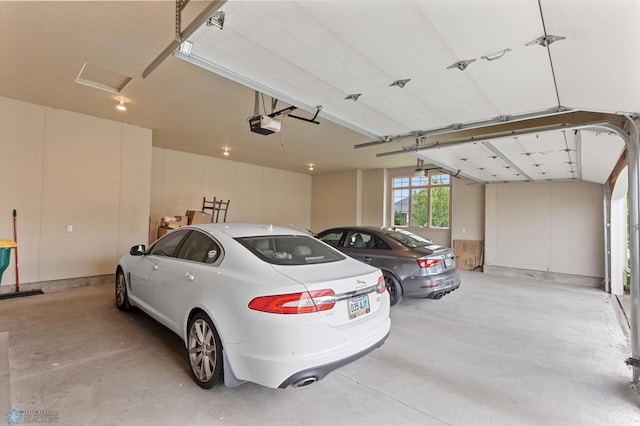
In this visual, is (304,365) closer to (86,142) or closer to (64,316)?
(64,316)

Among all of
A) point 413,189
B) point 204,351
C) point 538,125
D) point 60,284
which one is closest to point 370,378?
point 204,351

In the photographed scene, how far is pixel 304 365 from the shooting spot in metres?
1.85

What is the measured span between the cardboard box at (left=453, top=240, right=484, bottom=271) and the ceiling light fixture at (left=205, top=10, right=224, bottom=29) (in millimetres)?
8835

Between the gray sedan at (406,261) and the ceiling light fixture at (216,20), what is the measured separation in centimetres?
361

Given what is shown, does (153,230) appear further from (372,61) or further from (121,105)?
(372,61)

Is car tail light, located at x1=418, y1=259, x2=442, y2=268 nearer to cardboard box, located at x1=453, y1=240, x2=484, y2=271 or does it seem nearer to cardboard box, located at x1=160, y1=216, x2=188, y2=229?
cardboard box, located at x1=453, y1=240, x2=484, y2=271

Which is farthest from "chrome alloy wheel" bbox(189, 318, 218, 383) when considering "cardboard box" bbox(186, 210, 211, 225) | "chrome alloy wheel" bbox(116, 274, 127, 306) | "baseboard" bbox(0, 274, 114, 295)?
"cardboard box" bbox(186, 210, 211, 225)

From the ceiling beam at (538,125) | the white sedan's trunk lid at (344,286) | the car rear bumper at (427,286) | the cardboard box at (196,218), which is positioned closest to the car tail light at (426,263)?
Result: the car rear bumper at (427,286)

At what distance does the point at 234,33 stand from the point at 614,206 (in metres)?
8.25

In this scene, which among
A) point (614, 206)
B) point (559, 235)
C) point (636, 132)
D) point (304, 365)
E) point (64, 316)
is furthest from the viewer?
point (559, 235)

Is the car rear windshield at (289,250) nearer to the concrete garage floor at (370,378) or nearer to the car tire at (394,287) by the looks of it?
the concrete garage floor at (370,378)

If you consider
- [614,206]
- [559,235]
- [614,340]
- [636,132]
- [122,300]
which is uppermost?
[636,132]

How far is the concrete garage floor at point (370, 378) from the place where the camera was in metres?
2.05

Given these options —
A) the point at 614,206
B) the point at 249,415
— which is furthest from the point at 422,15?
the point at 614,206
